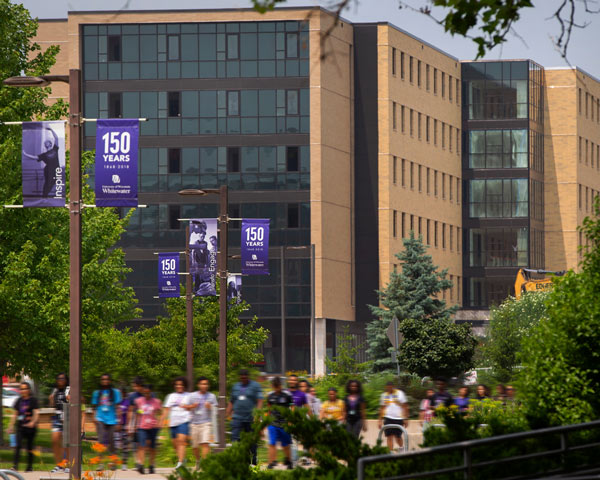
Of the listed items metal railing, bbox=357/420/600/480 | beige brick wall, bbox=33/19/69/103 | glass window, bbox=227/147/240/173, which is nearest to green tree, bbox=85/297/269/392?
glass window, bbox=227/147/240/173

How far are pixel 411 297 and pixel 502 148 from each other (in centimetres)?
3023

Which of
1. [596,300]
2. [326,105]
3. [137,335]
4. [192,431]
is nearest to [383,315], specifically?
[326,105]

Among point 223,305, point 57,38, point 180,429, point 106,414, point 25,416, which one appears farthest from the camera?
point 57,38

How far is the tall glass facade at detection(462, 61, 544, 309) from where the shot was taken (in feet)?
334

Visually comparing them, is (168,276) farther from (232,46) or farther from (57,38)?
(57,38)

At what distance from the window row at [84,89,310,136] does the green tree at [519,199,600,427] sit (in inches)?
2682

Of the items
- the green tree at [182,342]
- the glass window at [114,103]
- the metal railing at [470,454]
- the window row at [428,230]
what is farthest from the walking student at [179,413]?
the window row at [428,230]

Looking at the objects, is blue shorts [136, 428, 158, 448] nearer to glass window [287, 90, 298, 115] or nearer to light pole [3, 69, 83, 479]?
light pole [3, 69, 83, 479]

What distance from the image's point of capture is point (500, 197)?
102 m

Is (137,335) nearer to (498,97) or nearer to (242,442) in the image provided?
(242,442)

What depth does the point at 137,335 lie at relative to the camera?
5056 cm

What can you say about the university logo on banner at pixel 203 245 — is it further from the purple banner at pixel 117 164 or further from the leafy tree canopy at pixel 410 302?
the leafy tree canopy at pixel 410 302

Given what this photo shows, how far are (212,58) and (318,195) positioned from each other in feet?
34.7

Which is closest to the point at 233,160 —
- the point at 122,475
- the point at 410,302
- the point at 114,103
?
the point at 114,103
